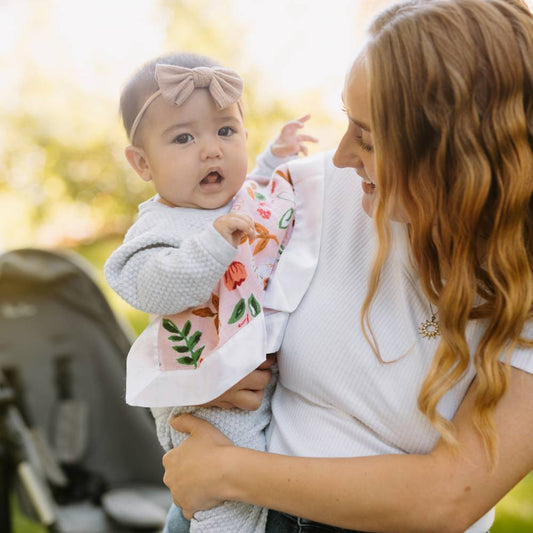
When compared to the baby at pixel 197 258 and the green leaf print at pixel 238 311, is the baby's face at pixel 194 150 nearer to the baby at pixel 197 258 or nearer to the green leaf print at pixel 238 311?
the baby at pixel 197 258

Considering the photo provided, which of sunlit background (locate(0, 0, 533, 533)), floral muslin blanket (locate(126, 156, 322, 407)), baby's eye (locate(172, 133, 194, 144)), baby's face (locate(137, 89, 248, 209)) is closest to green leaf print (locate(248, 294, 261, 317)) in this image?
floral muslin blanket (locate(126, 156, 322, 407))

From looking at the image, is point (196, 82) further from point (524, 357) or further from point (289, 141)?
point (524, 357)

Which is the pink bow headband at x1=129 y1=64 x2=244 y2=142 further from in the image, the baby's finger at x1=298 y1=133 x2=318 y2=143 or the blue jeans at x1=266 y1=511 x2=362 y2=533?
the blue jeans at x1=266 y1=511 x2=362 y2=533

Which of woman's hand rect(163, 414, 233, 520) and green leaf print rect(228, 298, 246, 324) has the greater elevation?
green leaf print rect(228, 298, 246, 324)

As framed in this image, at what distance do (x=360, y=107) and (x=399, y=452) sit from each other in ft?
1.99

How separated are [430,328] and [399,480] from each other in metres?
0.27

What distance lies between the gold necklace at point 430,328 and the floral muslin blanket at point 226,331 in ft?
0.77

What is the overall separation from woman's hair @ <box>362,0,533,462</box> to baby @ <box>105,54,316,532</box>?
0.98 ft

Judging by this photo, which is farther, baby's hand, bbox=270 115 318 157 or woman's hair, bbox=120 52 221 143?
baby's hand, bbox=270 115 318 157

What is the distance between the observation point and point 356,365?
128cm

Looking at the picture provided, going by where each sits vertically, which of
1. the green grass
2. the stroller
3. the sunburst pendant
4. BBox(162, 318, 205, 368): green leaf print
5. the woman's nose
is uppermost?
the woman's nose

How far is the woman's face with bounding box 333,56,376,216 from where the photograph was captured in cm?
122

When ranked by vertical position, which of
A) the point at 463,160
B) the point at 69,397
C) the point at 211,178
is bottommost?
the point at 69,397

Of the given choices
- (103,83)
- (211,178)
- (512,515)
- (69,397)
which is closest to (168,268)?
(211,178)
